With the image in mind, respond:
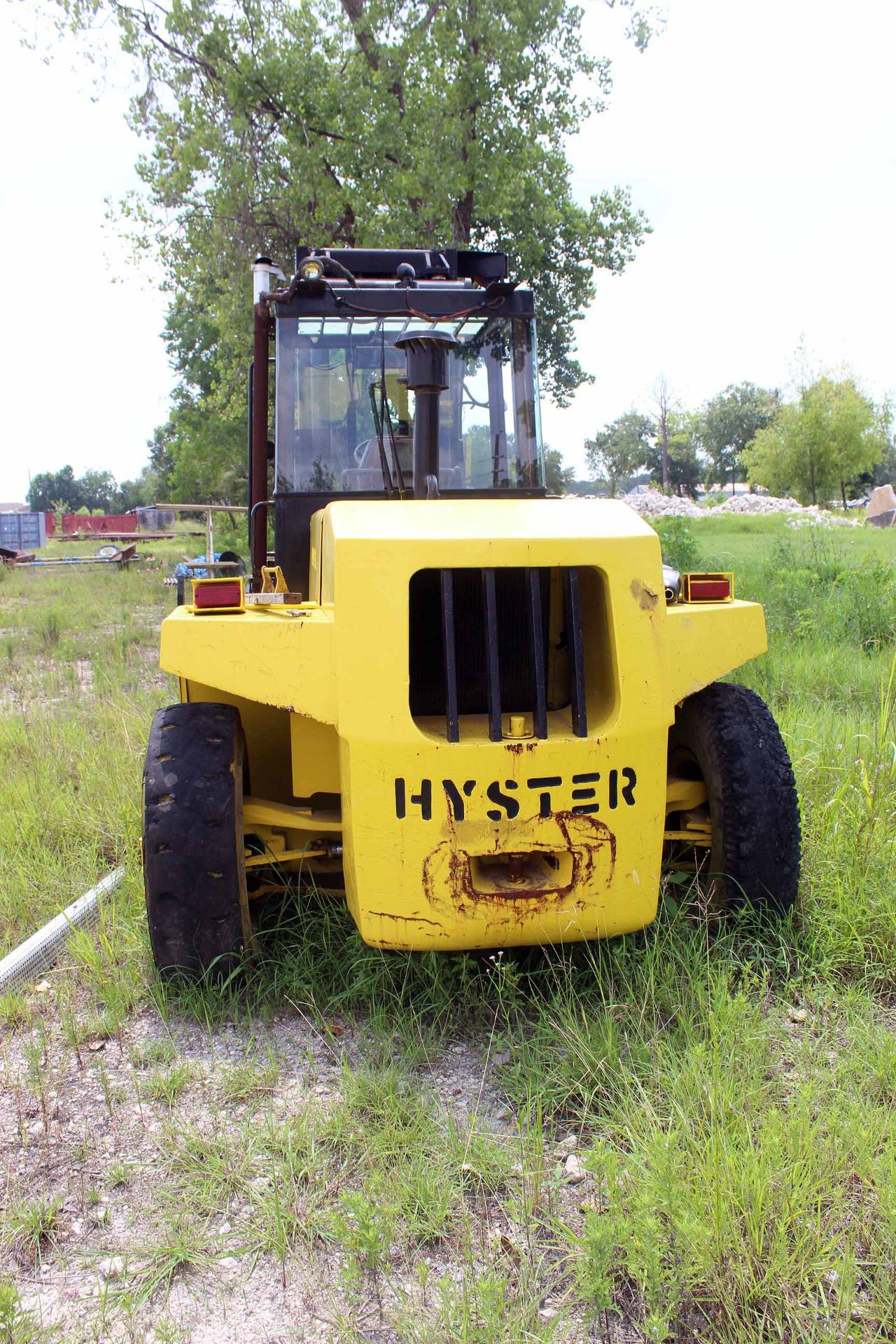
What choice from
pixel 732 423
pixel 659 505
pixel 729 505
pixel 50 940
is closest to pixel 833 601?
pixel 50 940

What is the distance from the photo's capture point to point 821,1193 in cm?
216

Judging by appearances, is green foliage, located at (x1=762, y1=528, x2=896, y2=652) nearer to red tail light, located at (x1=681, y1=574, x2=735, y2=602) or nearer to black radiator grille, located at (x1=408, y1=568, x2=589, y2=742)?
red tail light, located at (x1=681, y1=574, x2=735, y2=602)

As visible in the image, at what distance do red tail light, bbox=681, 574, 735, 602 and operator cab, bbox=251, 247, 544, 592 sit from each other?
108 cm

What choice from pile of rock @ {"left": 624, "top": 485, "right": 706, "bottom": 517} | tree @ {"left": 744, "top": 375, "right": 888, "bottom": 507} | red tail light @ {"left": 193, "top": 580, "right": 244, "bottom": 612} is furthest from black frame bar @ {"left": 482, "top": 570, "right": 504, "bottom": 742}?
tree @ {"left": 744, "top": 375, "right": 888, "bottom": 507}

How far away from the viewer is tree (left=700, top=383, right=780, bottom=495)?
72.2m

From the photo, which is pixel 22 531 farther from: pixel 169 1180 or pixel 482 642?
pixel 169 1180

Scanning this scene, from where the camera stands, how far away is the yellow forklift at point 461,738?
265 cm

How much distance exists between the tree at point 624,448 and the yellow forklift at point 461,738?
242 feet

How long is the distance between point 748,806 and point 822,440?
161ft

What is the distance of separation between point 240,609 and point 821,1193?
2.10 metres

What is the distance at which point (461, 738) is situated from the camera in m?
2.72

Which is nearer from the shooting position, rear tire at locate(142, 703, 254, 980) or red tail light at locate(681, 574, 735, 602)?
rear tire at locate(142, 703, 254, 980)

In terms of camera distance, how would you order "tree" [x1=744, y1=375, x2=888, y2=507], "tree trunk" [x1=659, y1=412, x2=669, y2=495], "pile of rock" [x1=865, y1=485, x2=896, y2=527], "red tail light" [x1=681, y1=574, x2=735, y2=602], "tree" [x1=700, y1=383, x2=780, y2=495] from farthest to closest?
"tree" [x1=700, y1=383, x2=780, y2=495]
"tree trunk" [x1=659, y1=412, x2=669, y2=495]
"tree" [x1=744, y1=375, x2=888, y2=507]
"pile of rock" [x1=865, y1=485, x2=896, y2=527]
"red tail light" [x1=681, y1=574, x2=735, y2=602]

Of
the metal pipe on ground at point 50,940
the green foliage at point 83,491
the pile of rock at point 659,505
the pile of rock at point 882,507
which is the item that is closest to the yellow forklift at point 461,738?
the metal pipe on ground at point 50,940
